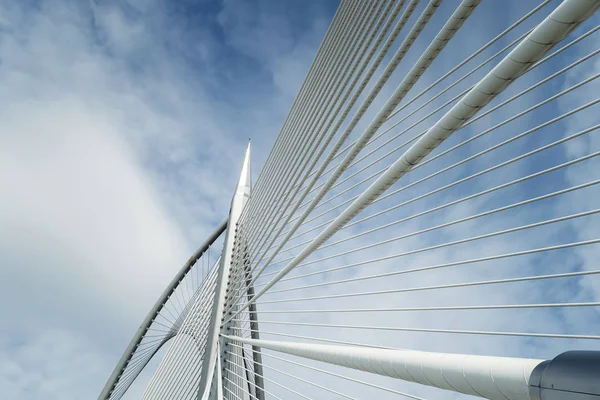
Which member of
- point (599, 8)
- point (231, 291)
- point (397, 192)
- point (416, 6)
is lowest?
point (599, 8)

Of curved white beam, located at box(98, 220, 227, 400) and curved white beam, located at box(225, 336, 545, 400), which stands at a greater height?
curved white beam, located at box(98, 220, 227, 400)

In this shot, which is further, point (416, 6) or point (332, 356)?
point (416, 6)

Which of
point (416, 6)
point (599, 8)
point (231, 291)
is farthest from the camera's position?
point (231, 291)

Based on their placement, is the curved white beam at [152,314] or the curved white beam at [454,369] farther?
the curved white beam at [152,314]

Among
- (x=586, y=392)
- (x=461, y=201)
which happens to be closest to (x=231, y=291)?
(x=461, y=201)

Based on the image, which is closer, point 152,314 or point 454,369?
point 454,369

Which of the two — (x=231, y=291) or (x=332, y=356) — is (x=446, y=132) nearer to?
(x=332, y=356)

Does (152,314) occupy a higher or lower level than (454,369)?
higher

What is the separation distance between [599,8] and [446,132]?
3.33 feet

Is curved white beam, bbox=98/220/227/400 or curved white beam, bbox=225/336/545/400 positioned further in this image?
curved white beam, bbox=98/220/227/400

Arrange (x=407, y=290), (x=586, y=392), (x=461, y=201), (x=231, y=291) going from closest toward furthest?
(x=586, y=392)
(x=461, y=201)
(x=407, y=290)
(x=231, y=291)

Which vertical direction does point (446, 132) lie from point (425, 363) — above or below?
above

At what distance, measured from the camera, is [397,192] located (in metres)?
4.13

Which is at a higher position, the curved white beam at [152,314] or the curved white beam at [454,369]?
the curved white beam at [152,314]
